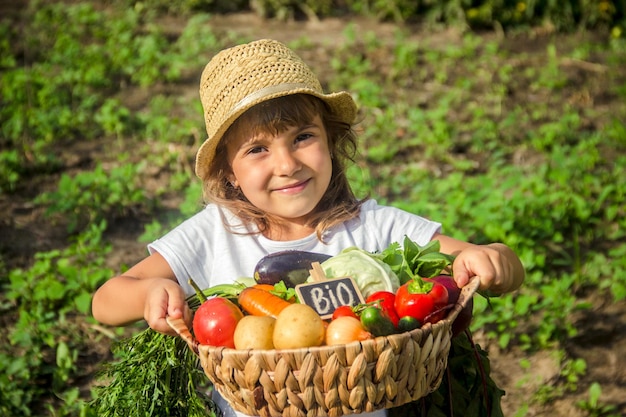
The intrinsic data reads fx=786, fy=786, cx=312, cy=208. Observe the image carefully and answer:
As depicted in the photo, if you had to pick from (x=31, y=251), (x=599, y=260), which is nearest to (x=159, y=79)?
(x=31, y=251)

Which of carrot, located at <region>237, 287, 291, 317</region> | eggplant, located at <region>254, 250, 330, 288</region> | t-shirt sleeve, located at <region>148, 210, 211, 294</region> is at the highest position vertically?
carrot, located at <region>237, 287, 291, 317</region>

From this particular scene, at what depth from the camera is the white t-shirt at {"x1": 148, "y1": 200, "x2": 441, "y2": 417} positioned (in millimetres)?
2865

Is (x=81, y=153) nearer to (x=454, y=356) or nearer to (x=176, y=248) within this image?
(x=176, y=248)

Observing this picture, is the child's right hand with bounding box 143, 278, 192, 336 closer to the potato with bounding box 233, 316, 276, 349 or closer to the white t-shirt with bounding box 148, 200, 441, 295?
the potato with bounding box 233, 316, 276, 349

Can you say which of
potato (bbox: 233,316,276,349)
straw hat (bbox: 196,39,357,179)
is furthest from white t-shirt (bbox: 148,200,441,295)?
potato (bbox: 233,316,276,349)

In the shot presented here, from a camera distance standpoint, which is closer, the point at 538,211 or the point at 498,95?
the point at 538,211

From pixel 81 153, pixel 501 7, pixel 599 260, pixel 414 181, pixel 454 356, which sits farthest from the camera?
pixel 501 7

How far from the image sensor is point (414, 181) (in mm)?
5703

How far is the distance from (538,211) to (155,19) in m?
5.66

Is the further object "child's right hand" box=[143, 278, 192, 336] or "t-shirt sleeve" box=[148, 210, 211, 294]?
"t-shirt sleeve" box=[148, 210, 211, 294]

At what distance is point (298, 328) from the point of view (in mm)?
2014

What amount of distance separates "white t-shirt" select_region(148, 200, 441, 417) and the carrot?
0.53 metres

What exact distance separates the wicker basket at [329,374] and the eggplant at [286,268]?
0.46 metres

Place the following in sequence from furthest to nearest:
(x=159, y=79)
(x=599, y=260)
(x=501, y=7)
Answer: (x=501, y=7), (x=159, y=79), (x=599, y=260)
